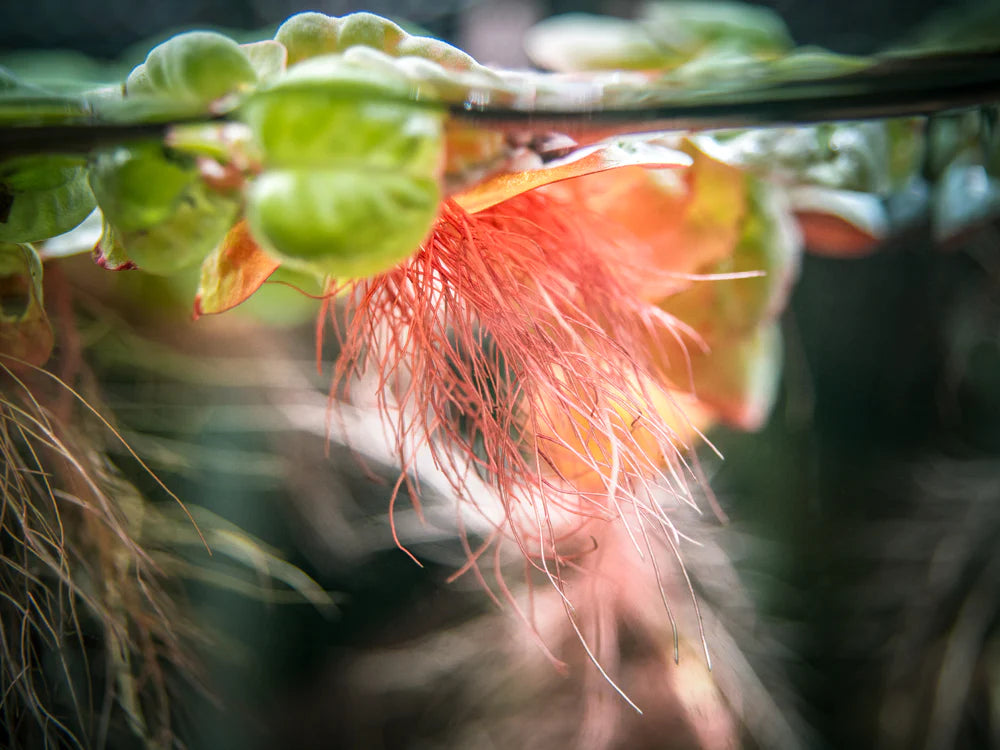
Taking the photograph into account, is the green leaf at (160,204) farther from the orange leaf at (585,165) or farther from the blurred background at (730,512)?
the blurred background at (730,512)

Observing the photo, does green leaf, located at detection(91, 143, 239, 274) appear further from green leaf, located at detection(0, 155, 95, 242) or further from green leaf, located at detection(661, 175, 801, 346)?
green leaf, located at detection(661, 175, 801, 346)

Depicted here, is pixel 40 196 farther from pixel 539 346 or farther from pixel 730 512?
pixel 730 512

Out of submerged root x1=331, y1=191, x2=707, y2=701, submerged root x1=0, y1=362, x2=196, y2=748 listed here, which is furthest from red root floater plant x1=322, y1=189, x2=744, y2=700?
submerged root x1=0, y1=362, x2=196, y2=748

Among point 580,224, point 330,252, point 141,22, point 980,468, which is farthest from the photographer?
point 980,468

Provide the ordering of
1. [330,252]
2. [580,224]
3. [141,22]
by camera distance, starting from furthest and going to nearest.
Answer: [141,22] → [580,224] → [330,252]

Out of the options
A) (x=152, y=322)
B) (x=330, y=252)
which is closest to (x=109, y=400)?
(x=152, y=322)

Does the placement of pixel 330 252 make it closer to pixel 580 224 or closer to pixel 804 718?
pixel 580 224

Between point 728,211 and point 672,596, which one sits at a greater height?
point 728,211
